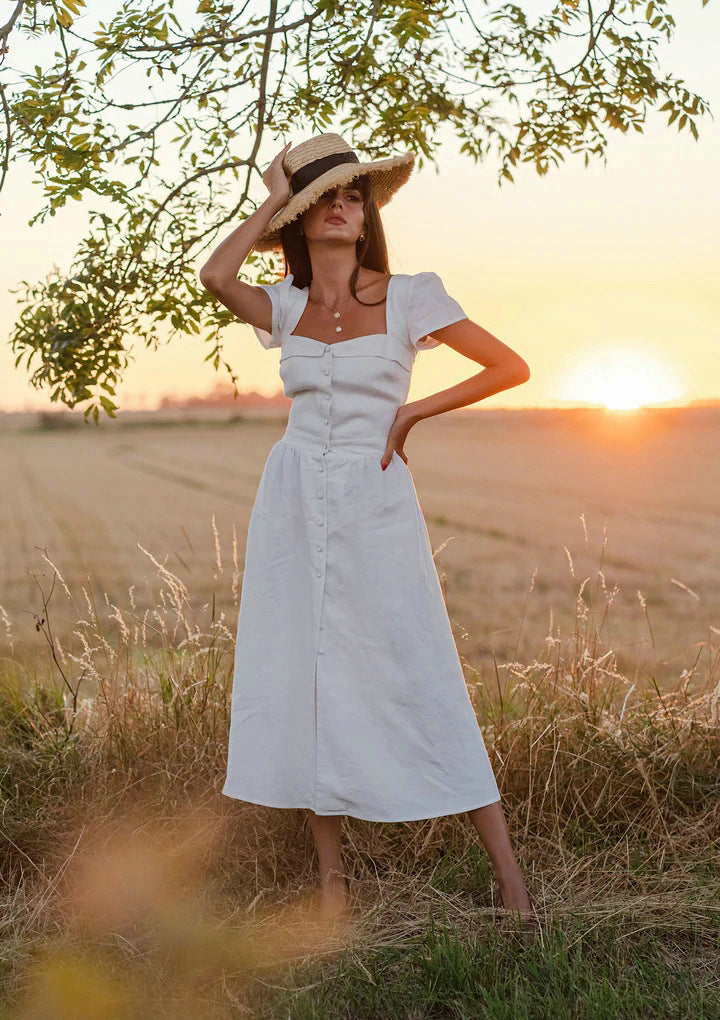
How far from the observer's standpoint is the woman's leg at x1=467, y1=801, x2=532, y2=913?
3174mm

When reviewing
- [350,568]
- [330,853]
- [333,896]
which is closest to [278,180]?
[350,568]

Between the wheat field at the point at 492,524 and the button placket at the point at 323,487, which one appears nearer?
the button placket at the point at 323,487

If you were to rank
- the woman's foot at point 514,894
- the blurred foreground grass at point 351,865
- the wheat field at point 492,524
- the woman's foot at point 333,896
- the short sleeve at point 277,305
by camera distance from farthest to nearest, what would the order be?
the wheat field at point 492,524
the short sleeve at point 277,305
the woman's foot at point 333,896
the woman's foot at point 514,894
the blurred foreground grass at point 351,865

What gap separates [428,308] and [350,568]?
82 centimetres

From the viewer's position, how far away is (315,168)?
3.27m

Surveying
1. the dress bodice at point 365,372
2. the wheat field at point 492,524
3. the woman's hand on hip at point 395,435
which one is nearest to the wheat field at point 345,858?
the wheat field at point 492,524

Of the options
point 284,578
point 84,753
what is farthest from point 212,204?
point 84,753

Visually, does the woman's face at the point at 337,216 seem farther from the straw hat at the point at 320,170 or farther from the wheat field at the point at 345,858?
the wheat field at the point at 345,858

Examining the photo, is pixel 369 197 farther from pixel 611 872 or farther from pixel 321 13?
pixel 611 872

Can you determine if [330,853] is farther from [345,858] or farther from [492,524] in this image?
[492,524]

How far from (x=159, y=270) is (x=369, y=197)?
3.96ft

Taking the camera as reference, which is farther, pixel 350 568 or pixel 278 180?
pixel 278 180

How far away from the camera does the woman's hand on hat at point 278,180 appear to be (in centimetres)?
327

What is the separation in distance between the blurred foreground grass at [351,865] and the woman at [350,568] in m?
0.26
